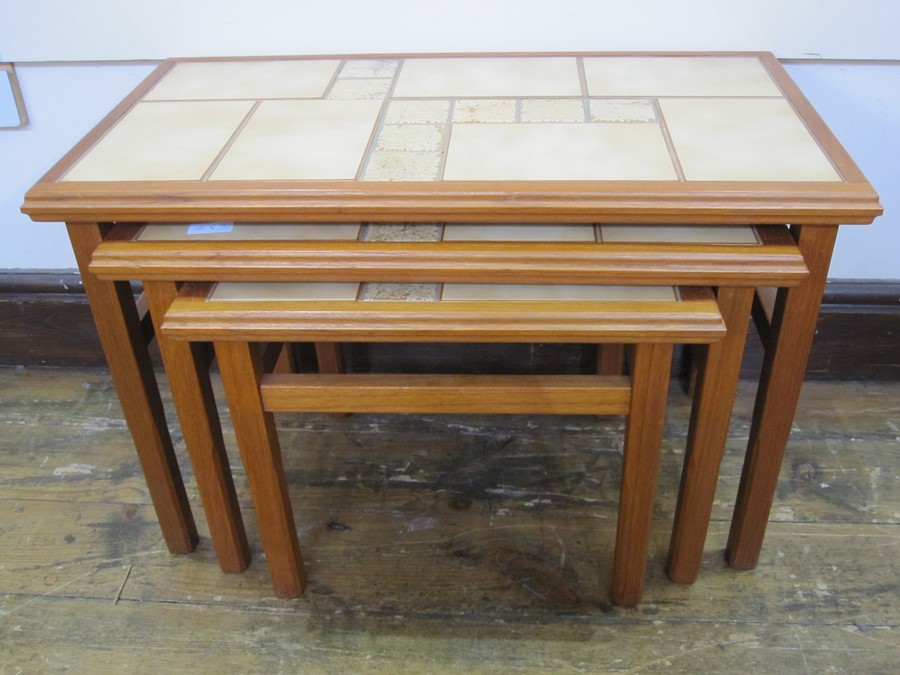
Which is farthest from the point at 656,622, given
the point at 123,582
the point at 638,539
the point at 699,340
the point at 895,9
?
the point at 895,9

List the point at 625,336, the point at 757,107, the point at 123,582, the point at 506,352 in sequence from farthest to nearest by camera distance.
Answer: the point at 506,352 < the point at 123,582 < the point at 757,107 < the point at 625,336

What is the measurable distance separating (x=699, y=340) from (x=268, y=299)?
0.42 meters

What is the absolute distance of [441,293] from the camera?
88 cm

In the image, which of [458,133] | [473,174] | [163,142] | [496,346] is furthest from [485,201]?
[496,346]

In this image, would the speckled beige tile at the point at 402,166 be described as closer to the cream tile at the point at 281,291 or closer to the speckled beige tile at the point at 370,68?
the cream tile at the point at 281,291

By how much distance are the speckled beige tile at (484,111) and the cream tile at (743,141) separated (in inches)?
6.9

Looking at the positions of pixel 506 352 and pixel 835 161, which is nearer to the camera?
pixel 835 161

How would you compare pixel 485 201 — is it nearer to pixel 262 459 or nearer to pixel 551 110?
pixel 551 110

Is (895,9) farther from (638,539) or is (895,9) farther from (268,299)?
(268,299)

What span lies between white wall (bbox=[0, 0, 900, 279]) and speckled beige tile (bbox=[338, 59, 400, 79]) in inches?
1.9

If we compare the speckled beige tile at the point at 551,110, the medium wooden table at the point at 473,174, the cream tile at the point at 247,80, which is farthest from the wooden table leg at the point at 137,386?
the speckled beige tile at the point at 551,110

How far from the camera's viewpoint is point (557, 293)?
87cm

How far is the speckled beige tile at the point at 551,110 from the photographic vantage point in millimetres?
995

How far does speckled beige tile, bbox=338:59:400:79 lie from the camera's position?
1.14 meters
